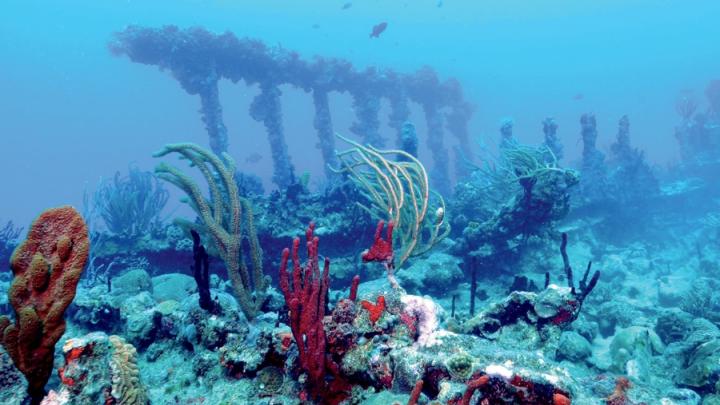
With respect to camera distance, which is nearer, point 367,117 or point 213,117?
point 213,117

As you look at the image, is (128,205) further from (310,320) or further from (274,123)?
(310,320)

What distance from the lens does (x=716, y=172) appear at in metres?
16.7

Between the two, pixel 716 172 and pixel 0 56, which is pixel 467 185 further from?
pixel 0 56

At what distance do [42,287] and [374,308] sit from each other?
2086 mm

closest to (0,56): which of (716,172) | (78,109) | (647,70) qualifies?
(78,109)

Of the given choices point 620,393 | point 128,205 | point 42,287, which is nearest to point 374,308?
point 620,393

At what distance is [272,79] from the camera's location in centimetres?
1770

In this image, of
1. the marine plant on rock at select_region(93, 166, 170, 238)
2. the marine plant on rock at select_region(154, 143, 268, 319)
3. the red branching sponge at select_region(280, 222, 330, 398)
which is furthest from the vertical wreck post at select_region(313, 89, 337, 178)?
the red branching sponge at select_region(280, 222, 330, 398)

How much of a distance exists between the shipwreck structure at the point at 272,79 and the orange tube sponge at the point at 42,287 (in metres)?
9.99

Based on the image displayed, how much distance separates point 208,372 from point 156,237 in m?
5.89

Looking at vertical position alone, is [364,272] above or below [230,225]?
below

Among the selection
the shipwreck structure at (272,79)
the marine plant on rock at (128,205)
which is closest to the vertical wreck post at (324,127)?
the shipwreck structure at (272,79)

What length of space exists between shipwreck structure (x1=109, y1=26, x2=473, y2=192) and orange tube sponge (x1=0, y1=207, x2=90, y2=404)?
999 cm

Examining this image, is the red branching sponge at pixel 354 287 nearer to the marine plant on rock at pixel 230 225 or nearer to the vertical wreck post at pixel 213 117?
the marine plant on rock at pixel 230 225
